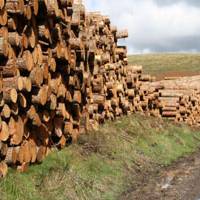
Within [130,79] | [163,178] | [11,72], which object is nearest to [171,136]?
[130,79]

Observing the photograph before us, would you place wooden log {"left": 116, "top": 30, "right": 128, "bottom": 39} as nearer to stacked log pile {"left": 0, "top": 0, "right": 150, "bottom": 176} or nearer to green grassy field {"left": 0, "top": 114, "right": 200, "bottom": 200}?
stacked log pile {"left": 0, "top": 0, "right": 150, "bottom": 176}

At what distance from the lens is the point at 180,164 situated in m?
14.6

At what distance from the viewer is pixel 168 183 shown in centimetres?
1166

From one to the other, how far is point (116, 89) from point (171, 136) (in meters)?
2.76

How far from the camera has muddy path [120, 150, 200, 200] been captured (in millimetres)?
10289

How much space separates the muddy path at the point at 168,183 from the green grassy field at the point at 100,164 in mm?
198

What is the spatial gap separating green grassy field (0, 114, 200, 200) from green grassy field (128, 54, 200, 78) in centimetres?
6944

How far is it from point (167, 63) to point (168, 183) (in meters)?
86.4

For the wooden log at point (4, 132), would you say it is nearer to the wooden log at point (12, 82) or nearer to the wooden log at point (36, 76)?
the wooden log at point (12, 82)

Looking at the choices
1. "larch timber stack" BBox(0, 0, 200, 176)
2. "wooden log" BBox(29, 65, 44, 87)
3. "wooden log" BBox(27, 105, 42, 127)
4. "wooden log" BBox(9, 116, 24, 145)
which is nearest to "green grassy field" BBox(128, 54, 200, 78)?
"larch timber stack" BBox(0, 0, 200, 176)

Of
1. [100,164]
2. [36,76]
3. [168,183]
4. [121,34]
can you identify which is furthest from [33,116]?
[121,34]

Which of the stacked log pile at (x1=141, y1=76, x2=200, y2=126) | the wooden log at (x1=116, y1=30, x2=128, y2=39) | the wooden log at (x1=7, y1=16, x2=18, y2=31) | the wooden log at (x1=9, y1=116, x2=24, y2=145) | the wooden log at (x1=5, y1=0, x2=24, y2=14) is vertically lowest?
the stacked log pile at (x1=141, y1=76, x2=200, y2=126)

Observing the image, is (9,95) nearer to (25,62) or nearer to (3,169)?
(25,62)

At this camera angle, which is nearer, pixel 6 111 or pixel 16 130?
pixel 6 111
